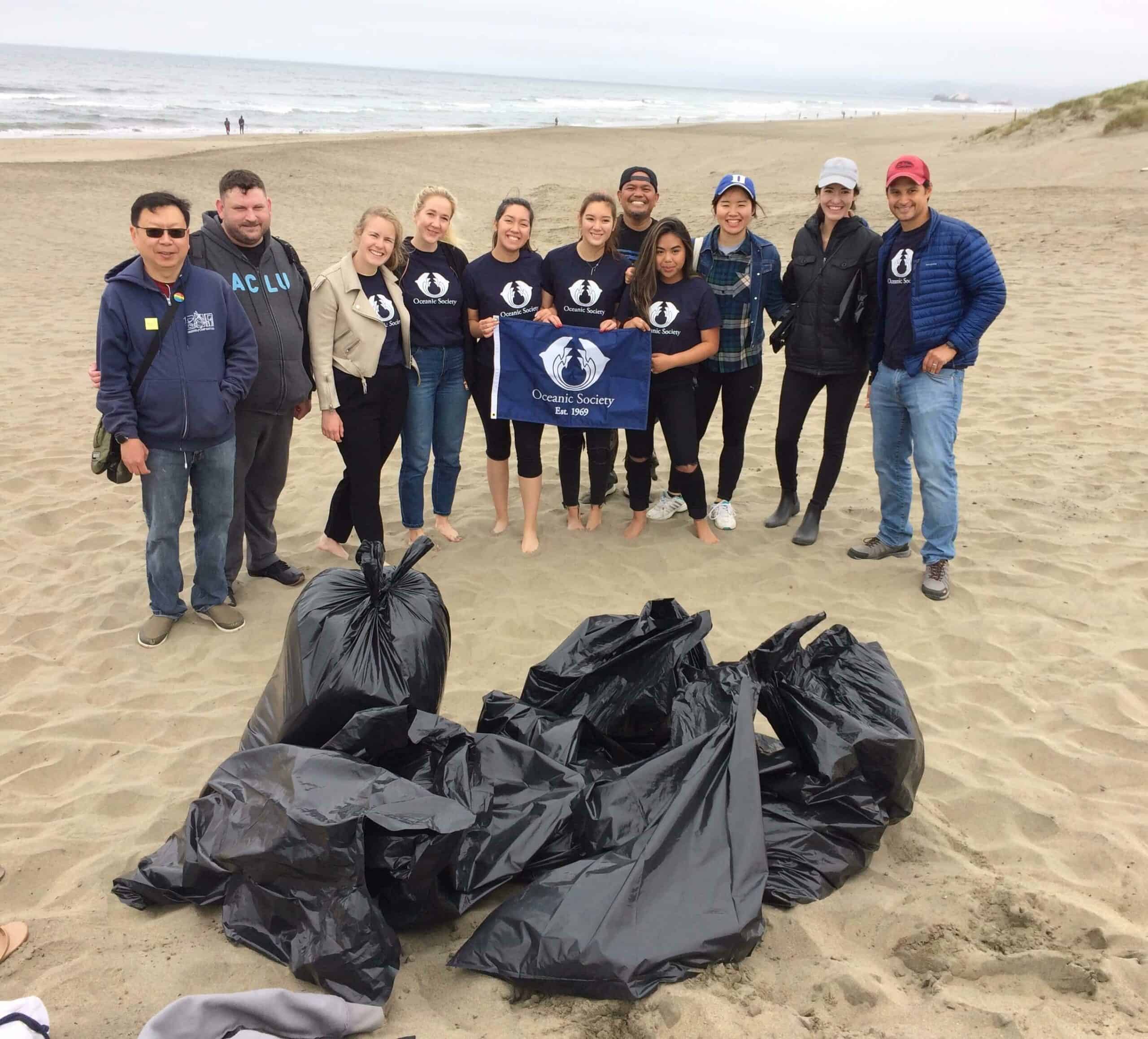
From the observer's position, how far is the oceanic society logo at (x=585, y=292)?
4617 mm

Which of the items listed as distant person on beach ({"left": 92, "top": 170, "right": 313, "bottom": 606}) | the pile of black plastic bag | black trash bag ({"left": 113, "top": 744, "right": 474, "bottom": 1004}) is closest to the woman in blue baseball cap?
distant person on beach ({"left": 92, "top": 170, "right": 313, "bottom": 606})

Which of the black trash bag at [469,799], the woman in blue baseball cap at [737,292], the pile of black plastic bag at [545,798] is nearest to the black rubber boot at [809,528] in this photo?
the woman in blue baseball cap at [737,292]

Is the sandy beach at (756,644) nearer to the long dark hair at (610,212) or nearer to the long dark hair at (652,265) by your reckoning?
the long dark hair at (610,212)

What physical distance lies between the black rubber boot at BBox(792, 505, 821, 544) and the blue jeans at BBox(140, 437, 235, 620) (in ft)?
9.86

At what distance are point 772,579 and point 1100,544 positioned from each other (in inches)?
70.3

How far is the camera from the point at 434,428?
4.86 meters

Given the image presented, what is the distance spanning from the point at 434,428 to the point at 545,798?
295 cm

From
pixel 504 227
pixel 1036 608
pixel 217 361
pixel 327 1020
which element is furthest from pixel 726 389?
pixel 327 1020

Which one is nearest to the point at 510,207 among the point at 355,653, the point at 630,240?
the point at 630,240

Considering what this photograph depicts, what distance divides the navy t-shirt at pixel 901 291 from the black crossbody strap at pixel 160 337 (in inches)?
129

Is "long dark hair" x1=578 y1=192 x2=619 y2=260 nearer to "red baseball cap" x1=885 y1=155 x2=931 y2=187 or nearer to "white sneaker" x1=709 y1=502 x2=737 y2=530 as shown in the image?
"red baseball cap" x1=885 y1=155 x2=931 y2=187

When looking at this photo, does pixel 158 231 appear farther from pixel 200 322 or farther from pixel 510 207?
pixel 510 207

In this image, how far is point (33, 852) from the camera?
2.64 meters

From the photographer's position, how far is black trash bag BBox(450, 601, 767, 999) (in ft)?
6.59
